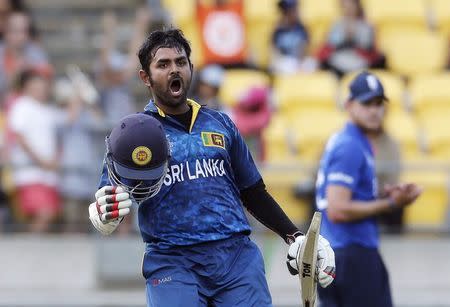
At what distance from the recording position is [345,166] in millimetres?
7492

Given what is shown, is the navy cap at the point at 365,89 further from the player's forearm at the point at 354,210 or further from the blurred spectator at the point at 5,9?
the blurred spectator at the point at 5,9

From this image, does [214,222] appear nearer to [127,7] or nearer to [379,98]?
[379,98]

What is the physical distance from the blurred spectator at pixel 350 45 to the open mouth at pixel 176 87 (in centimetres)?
741

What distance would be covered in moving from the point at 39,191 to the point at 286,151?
2.59 m

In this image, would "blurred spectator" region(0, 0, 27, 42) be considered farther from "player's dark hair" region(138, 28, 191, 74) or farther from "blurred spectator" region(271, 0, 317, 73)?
"player's dark hair" region(138, 28, 191, 74)

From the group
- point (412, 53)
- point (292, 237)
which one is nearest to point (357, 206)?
point (292, 237)

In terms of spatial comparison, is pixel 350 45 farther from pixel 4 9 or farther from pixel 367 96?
pixel 367 96

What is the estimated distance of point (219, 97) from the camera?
12836 mm

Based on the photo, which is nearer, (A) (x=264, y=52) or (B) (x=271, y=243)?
(B) (x=271, y=243)

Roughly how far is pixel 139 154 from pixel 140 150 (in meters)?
0.02

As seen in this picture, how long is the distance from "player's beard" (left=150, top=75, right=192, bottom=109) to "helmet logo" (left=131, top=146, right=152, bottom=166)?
443mm

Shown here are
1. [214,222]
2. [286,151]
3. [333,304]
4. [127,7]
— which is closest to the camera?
[214,222]

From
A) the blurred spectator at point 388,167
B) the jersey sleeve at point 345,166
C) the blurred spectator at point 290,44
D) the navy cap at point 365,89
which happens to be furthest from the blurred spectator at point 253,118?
the jersey sleeve at point 345,166

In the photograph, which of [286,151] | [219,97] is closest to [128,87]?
[219,97]
